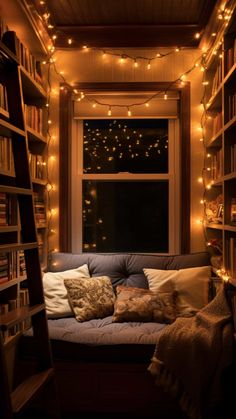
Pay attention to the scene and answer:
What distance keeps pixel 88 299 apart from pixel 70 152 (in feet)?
4.78

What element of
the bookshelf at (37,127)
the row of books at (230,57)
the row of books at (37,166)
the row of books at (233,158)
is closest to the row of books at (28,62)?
the bookshelf at (37,127)

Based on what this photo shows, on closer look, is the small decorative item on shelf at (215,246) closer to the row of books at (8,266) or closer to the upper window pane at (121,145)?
the upper window pane at (121,145)

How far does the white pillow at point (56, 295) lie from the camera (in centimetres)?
304

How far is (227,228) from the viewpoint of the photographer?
2758mm

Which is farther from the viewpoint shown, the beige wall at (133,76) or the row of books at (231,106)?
the beige wall at (133,76)

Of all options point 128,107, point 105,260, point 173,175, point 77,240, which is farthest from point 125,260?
point 128,107

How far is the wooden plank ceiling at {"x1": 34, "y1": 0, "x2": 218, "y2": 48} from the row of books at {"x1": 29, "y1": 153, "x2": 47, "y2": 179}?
3.60 ft

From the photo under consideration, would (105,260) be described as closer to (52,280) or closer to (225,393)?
(52,280)

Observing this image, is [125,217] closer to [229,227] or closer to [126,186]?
[126,186]

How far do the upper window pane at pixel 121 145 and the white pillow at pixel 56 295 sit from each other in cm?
118

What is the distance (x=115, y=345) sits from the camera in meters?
2.53

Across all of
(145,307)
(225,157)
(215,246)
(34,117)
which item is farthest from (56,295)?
(225,157)

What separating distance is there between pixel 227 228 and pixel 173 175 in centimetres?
124

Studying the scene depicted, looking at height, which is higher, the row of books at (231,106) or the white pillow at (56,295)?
the row of books at (231,106)
